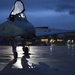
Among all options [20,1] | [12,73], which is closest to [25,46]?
[20,1]

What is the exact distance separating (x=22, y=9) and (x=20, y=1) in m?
0.71

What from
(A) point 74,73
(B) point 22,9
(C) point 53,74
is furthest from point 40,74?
(B) point 22,9

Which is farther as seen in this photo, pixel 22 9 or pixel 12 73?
pixel 22 9

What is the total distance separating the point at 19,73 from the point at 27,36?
377 inches

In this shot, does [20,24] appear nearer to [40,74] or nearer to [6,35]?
[6,35]

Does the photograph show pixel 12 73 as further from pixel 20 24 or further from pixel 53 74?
pixel 20 24

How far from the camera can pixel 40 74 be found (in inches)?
514

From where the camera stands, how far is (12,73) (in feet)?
43.9

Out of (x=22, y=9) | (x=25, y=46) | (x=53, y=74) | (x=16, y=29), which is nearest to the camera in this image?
(x=53, y=74)

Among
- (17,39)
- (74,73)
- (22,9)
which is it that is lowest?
(74,73)

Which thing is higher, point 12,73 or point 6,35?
point 6,35

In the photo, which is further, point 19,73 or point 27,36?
point 27,36

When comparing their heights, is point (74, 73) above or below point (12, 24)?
below

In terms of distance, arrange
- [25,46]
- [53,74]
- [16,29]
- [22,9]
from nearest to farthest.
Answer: [53,74] < [22,9] < [16,29] < [25,46]
